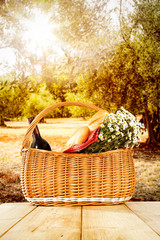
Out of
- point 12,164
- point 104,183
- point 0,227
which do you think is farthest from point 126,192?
point 12,164

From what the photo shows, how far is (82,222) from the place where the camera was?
812 millimetres

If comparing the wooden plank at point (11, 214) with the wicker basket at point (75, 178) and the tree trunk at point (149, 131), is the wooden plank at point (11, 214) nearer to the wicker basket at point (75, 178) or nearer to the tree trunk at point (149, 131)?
the wicker basket at point (75, 178)

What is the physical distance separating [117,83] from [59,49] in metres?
0.82

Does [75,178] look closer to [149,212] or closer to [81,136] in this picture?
[81,136]

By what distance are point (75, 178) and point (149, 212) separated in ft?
1.05

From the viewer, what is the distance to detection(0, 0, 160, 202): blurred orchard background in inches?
121

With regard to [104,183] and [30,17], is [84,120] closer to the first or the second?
[30,17]

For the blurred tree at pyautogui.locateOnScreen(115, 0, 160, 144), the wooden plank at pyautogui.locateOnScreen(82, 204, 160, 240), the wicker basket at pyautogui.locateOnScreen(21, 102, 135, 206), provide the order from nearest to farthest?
the wooden plank at pyautogui.locateOnScreen(82, 204, 160, 240) → the wicker basket at pyautogui.locateOnScreen(21, 102, 135, 206) → the blurred tree at pyautogui.locateOnScreen(115, 0, 160, 144)

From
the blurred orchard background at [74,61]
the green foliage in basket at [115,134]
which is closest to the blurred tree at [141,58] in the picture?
the blurred orchard background at [74,61]

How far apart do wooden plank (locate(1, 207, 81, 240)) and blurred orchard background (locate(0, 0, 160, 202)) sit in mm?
2130

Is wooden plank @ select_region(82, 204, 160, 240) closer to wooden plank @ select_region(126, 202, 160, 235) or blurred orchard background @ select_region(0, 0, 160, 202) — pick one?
wooden plank @ select_region(126, 202, 160, 235)

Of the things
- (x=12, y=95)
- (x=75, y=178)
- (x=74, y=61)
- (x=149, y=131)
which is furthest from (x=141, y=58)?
(x=75, y=178)

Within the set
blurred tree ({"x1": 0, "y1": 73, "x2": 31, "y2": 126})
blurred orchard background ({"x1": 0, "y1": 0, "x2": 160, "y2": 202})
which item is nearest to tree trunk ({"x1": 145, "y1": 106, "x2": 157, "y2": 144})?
blurred orchard background ({"x1": 0, "y1": 0, "x2": 160, "y2": 202})

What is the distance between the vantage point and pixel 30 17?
307cm
